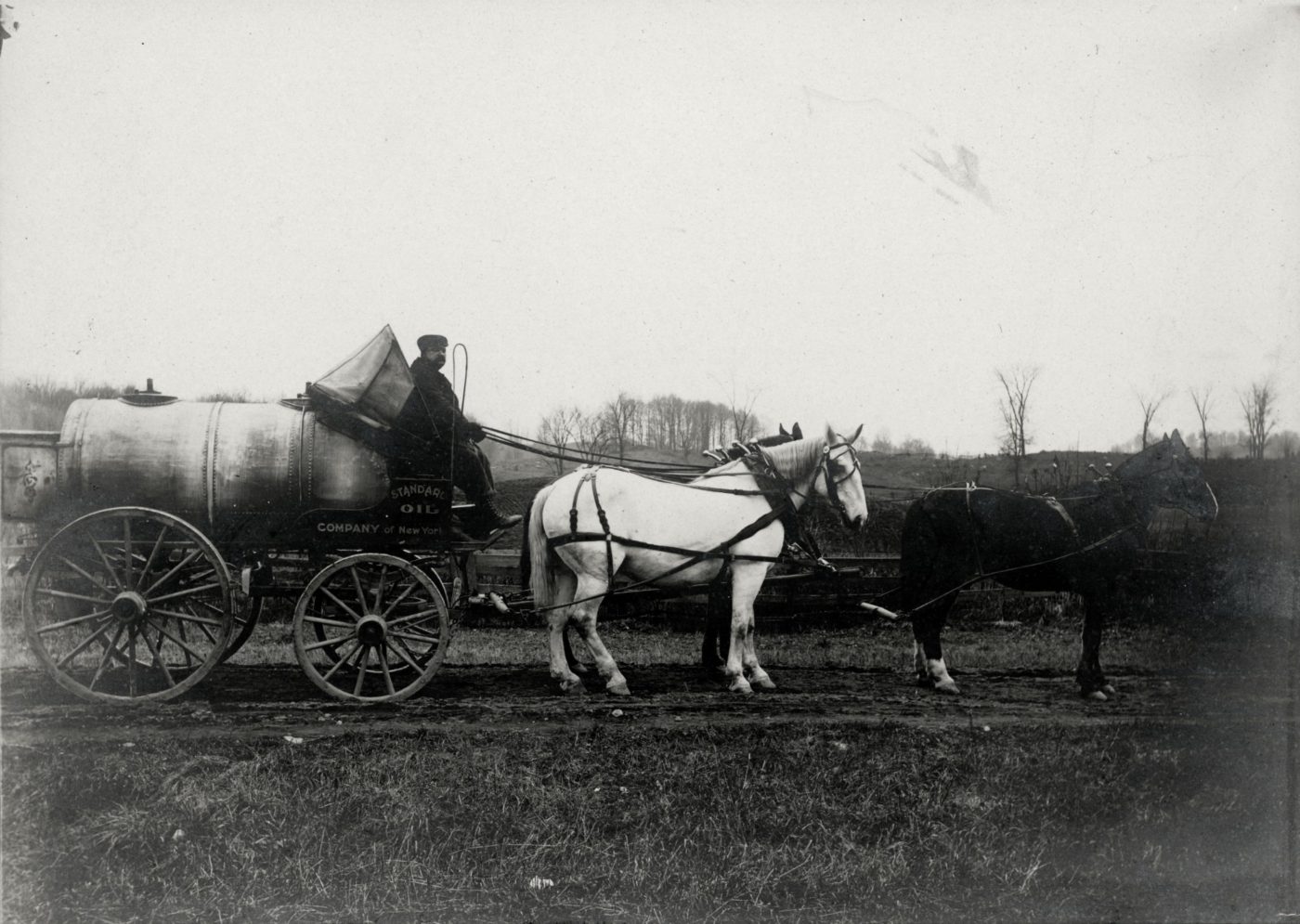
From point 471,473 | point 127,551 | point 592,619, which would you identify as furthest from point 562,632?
point 127,551

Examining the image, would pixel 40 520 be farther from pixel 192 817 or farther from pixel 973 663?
pixel 973 663

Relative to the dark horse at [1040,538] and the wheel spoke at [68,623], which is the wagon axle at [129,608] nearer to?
the wheel spoke at [68,623]

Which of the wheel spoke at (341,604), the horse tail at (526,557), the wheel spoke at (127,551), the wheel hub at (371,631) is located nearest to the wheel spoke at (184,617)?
the wheel spoke at (127,551)

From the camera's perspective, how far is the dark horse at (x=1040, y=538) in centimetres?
578

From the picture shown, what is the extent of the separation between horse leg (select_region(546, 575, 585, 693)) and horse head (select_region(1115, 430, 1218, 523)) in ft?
13.9

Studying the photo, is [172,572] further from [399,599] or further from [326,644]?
[399,599]

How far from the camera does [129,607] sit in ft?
16.7

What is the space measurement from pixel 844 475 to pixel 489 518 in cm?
264

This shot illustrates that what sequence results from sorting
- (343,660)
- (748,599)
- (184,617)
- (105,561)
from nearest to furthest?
1. (184,617)
2. (105,561)
3. (343,660)
4. (748,599)

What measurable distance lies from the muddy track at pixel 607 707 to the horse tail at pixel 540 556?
0.68m

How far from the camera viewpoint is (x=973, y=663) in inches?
265

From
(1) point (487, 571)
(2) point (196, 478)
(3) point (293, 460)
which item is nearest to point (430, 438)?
(3) point (293, 460)

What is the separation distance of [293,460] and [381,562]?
2.99ft

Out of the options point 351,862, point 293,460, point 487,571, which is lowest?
point 351,862
